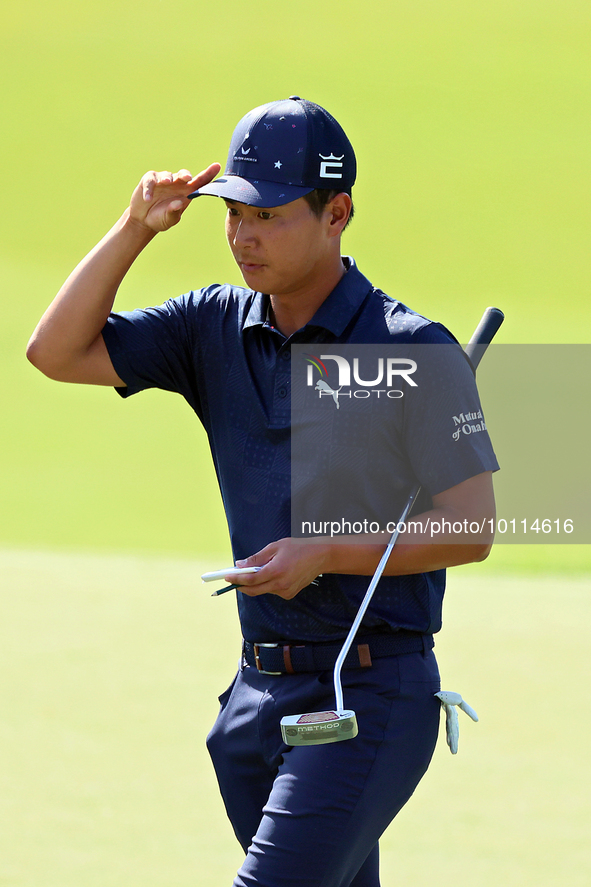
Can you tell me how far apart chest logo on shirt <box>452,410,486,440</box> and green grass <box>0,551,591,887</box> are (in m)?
2.35

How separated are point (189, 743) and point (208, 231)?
21.4 ft

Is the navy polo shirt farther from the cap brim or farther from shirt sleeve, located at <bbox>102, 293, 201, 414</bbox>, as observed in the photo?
the cap brim

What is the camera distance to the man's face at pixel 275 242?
2.26 m

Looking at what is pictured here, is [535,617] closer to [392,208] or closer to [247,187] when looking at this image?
[392,208]

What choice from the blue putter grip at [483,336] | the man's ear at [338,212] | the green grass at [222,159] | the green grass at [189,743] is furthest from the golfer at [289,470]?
the green grass at [222,159]

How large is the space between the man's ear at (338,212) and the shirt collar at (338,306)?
104 mm

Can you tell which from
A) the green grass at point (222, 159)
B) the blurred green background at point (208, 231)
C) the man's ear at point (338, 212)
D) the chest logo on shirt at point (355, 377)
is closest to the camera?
the chest logo on shirt at point (355, 377)

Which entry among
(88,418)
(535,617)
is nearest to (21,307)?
(88,418)

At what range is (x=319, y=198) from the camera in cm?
232

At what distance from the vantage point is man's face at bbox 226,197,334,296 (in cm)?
226

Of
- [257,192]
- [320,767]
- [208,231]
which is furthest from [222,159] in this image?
[320,767]

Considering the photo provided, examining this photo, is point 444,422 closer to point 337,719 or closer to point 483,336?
point 483,336

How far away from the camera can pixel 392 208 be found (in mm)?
10703
